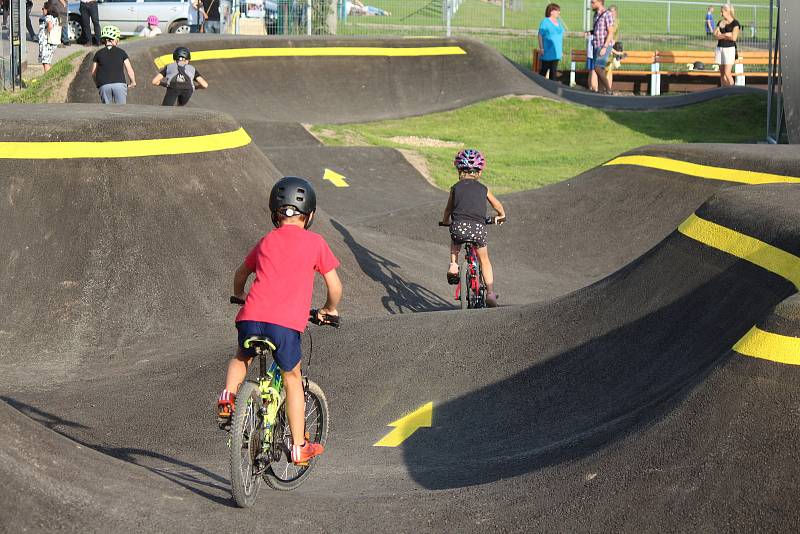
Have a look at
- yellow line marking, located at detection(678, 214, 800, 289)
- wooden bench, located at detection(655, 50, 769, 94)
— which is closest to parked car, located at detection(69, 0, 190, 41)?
wooden bench, located at detection(655, 50, 769, 94)

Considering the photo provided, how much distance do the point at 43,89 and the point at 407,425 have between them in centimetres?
1645

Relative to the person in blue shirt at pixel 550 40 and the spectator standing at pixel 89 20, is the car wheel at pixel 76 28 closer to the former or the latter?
the spectator standing at pixel 89 20

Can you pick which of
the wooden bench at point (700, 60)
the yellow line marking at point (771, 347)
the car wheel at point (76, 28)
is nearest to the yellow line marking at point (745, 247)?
the yellow line marking at point (771, 347)

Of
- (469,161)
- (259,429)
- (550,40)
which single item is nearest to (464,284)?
(469,161)

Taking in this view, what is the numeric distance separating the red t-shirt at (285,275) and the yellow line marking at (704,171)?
7.99m

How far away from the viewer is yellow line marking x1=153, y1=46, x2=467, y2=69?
26391 millimetres

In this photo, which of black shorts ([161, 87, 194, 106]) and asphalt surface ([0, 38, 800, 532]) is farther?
black shorts ([161, 87, 194, 106])

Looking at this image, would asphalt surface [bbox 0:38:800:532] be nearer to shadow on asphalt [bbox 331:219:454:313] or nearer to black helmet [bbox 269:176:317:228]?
shadow on asphalt [bbox 331:219:454:313]

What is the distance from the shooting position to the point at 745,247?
8094mm

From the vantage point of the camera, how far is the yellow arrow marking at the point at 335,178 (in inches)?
782

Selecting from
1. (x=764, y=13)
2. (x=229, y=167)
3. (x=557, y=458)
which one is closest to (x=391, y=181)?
(x=229, y=167)

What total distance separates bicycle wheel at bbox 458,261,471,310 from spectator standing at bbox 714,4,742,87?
1849 cm

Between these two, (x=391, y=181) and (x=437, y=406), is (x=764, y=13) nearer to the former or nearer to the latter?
(x=391, y=181)

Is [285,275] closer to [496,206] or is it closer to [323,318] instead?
[323,318]
